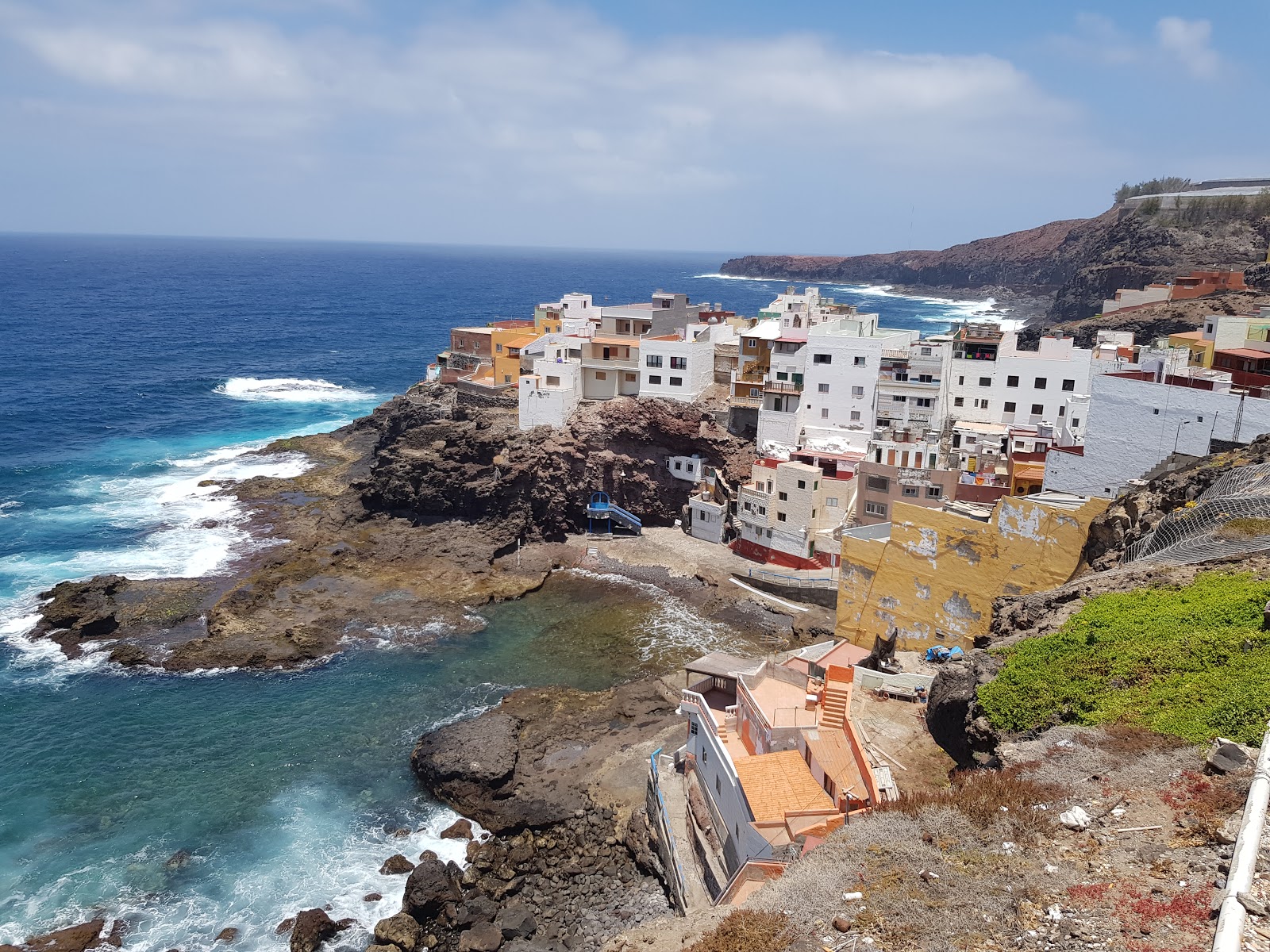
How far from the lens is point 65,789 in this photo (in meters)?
31.9

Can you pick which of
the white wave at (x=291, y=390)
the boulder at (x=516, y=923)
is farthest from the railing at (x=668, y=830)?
the white wave at (x=291, y=390)

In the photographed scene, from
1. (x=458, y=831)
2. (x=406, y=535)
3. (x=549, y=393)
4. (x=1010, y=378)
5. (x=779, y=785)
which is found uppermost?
(x=1010, y=378)

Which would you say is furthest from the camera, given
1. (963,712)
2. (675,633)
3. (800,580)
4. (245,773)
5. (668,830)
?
(800,580)

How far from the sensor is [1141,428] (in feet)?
119

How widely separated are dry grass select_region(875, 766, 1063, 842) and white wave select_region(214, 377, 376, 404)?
91.4 meters

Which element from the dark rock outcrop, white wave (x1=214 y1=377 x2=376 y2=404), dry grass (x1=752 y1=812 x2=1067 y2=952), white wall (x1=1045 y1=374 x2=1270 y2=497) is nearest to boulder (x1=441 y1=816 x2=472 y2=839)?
the dark rock outcrop

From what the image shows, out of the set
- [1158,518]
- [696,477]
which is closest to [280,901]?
[1158,518]

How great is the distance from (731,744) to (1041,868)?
14.2 metres

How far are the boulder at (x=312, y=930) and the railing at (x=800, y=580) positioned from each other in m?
29.7

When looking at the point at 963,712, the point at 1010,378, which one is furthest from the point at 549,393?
the point at 963,712

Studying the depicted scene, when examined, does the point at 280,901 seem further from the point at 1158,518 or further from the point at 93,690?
the point at 1158,518

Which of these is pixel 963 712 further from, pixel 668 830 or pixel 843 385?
pixel 843 385

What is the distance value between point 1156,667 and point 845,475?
3387 cm

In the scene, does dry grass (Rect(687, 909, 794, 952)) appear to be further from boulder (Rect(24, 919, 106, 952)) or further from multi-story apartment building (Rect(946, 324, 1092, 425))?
multi-story apartment building (Rect(946, 324, 1092, 425))
